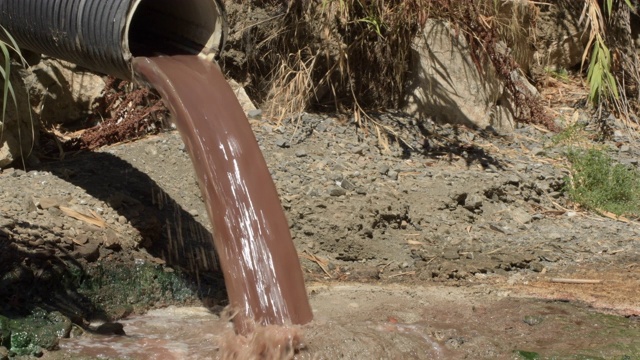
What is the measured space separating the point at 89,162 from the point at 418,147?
7.48ft

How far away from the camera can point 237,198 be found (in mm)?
4527

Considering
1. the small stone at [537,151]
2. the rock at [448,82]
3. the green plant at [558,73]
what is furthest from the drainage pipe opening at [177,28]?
the green plant at [558,73]

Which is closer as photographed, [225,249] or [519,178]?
[225,249]

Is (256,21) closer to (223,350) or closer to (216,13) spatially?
(216,13)

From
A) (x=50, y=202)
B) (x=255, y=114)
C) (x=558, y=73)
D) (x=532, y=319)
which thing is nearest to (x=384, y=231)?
(x=532, y=319)

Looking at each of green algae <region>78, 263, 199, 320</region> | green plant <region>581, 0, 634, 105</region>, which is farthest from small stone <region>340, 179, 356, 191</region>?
green plant <region>581, 0, 634, 105</region>

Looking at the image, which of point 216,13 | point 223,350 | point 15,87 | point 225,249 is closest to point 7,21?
point 15,87

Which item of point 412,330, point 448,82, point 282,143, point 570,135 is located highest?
point 448,82

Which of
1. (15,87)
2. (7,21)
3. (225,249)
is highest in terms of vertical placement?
(7,21)

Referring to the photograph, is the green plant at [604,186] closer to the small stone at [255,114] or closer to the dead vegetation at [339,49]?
the dead vegetation at [339,49]

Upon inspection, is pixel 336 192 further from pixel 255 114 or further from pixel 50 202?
pixel 50 202

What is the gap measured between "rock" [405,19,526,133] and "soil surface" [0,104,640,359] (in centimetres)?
21

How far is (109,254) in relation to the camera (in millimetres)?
5062

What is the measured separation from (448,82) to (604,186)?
4.56 ft
